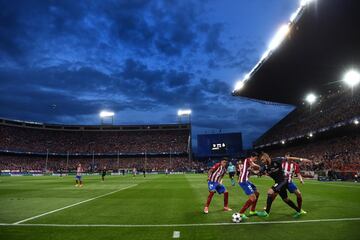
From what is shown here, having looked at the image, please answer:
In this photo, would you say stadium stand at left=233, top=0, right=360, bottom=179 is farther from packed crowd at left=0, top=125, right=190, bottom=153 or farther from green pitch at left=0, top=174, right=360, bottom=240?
packed crowd at left=0, top=125, right=190, bottom=153

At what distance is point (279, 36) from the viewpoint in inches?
1356

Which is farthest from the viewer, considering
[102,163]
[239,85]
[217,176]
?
[102,163]

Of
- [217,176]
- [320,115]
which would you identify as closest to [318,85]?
[320,115]

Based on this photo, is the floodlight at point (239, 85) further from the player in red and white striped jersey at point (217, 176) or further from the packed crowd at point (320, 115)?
the player in red and white striped jersey at point (217, 176)

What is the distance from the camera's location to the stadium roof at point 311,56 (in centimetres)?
2855

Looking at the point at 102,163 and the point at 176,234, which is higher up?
the point at 102,163

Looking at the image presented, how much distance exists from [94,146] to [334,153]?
75.4 meters

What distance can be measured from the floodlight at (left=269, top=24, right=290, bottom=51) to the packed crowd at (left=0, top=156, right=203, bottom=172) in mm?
52801

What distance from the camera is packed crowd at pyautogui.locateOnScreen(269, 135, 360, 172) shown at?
37.8 metres

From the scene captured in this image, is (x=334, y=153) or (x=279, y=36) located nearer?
(x=279, y=36)

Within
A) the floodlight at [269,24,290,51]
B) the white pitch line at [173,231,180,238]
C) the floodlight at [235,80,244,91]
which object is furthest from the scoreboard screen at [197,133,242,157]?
the white pitch line at [173,231,180,238]

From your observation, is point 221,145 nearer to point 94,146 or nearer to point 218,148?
point 218,148

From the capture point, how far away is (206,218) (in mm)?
10625

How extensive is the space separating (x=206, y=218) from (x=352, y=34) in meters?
29.3
